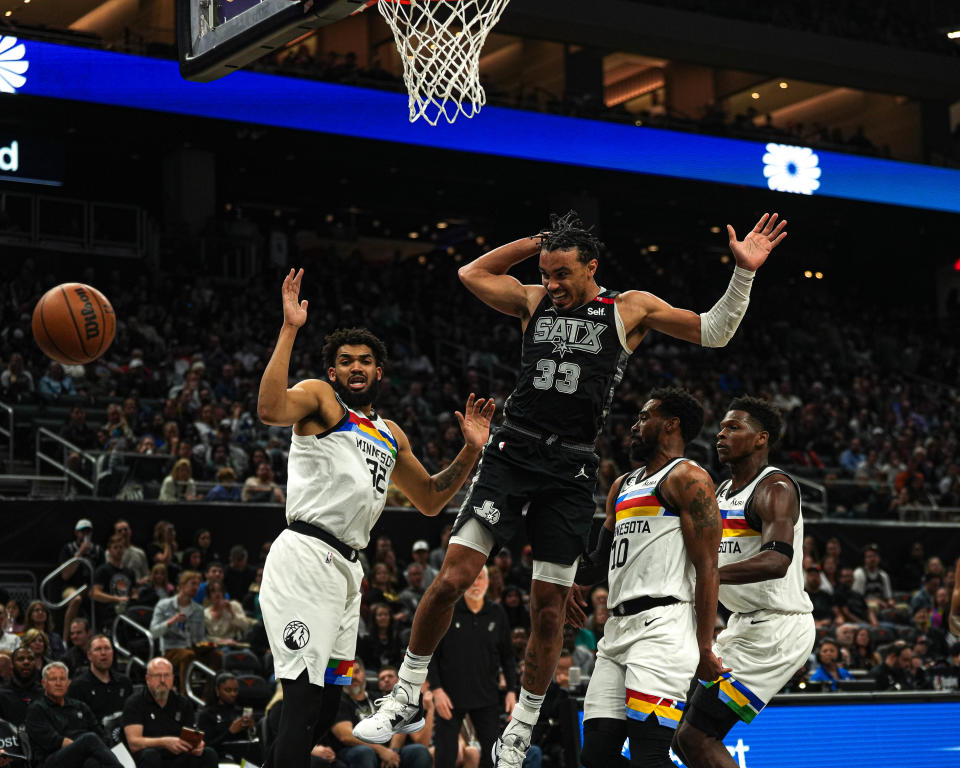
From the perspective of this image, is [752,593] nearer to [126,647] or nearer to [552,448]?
[552,448]

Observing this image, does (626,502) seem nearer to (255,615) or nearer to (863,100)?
(255,615)

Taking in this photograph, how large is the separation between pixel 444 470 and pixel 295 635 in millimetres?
1417

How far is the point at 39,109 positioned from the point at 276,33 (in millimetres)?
18001

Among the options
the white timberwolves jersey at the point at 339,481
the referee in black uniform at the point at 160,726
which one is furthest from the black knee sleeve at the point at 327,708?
the referee in black uniform at the point at 160,726

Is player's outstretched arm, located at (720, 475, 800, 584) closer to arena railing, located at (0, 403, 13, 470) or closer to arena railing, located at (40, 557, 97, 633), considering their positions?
arena railing, located at (40, 557, 97, 633)

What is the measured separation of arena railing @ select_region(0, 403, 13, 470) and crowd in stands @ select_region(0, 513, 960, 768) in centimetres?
263

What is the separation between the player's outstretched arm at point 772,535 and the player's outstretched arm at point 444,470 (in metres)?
1.56

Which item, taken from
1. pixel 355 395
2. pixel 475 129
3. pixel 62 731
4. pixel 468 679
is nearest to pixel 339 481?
pixel 355 395

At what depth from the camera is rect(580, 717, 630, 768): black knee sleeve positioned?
20.7 ft

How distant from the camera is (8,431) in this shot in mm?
17188

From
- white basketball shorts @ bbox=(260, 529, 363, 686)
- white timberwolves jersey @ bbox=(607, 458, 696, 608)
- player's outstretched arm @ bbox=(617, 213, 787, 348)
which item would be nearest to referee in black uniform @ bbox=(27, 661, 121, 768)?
white basketball shorts @ bbox=(260, 529, 363, 686)

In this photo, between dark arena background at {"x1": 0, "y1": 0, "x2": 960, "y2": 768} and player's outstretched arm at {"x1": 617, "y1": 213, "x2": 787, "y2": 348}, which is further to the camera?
dark arena background at {"x1": 0, "y1": 0, "x2": 960, "y2": 768}

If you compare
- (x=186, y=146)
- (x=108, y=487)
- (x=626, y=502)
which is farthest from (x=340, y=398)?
(x=186, y=146)

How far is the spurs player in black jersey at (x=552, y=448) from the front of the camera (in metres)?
6.25
